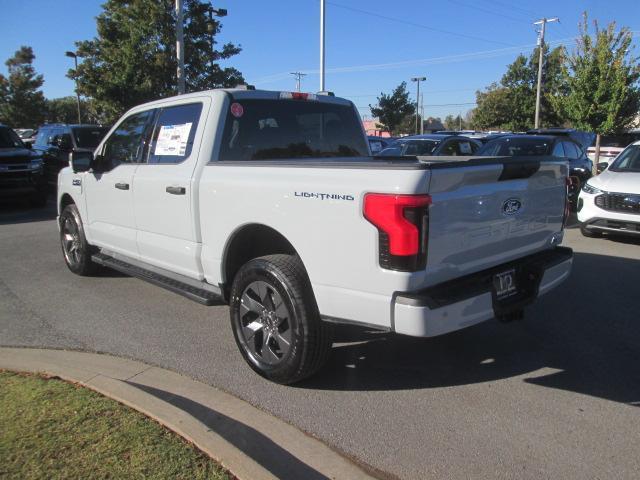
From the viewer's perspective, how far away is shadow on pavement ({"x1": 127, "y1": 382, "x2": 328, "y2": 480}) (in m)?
2.81

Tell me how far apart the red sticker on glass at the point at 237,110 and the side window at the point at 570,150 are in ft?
32.7

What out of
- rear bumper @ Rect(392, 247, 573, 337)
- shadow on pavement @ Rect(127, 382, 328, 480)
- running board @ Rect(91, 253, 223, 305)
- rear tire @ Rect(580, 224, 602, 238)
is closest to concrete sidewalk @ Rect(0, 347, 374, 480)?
shadow on pavement @ Rect(127, 382, 328, 480)

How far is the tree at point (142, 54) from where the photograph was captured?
24.4 meters

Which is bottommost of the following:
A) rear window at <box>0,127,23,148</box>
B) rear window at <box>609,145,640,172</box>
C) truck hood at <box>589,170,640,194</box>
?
truck hood at <box>589,170,640,194</box>

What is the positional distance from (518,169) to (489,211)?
1.36ft

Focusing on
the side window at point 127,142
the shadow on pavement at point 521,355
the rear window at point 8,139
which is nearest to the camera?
the shadow on pavement at point 521,355

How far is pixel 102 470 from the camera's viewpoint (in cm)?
259

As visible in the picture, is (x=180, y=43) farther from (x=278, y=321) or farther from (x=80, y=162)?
(x=278, y=321)

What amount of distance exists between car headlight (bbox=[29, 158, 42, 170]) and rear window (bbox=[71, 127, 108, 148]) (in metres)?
1.32

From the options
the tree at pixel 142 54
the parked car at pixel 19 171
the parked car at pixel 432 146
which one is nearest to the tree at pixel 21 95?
the tree at pixel 142 54

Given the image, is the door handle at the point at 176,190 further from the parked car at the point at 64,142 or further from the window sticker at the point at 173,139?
the parked car at the point at 64,142

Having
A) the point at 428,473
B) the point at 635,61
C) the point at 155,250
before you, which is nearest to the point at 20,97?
the point at 635,61

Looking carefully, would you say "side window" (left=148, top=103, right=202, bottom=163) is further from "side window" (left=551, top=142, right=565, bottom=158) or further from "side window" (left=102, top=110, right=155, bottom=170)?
"side window" (left=551, top=142, right=565, bottom=158)

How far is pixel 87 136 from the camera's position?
14156 millimetres
